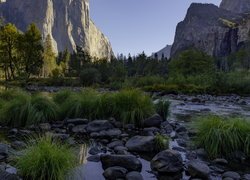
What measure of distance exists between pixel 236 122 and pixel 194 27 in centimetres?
19465

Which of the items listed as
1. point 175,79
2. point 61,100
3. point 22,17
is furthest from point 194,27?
point 61,100

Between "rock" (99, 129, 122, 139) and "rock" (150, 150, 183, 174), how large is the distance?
251 centimetres

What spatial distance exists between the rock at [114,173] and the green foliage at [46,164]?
68 cm

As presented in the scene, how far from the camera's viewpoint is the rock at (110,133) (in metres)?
8.12

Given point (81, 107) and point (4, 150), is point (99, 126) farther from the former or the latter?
point (4, 150)

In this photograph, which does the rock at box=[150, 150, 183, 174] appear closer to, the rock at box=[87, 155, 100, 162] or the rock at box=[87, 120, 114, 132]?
the rock at box=[87, 155, 100, 162]

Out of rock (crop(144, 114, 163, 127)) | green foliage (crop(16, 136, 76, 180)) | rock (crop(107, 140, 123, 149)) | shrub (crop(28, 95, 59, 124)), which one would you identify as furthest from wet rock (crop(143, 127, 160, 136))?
green foliage (crop(16, 136, 76, 180))

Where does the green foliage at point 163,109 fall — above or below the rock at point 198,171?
above

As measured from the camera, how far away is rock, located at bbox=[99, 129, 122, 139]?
812cm

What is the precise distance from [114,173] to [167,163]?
39.8 inches

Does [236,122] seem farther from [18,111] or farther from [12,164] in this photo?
[18,111]

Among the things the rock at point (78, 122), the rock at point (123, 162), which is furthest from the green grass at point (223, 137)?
the rock at point (78, 122)

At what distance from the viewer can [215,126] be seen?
6.84m

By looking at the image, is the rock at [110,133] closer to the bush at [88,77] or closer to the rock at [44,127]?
the rock at [44,127]
